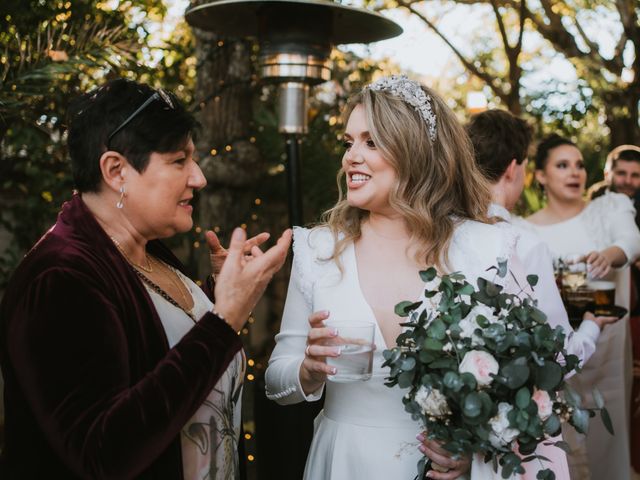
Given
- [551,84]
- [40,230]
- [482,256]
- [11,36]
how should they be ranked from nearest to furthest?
[482,256], [11,36], [40,230], [551,84]

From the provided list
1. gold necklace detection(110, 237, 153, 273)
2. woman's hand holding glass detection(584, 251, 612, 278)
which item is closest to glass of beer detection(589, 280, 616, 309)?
woman's hand holding glass detection(584, 251, 612, 278)

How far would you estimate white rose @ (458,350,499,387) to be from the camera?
5.92ft

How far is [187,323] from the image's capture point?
2.11 m

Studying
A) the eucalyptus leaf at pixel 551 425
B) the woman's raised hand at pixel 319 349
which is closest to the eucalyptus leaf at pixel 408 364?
the woman's raised hand at pixel 319 349

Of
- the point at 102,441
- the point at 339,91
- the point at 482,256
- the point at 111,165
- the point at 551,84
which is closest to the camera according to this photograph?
the point at 102,441

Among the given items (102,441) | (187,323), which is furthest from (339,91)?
(102,441)

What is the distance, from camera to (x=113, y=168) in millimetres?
1932

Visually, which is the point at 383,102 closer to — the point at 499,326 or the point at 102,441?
the point at 499,326

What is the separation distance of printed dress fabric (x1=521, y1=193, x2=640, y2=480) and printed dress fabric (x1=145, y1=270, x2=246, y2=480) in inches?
98.2

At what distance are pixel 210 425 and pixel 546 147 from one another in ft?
11.4

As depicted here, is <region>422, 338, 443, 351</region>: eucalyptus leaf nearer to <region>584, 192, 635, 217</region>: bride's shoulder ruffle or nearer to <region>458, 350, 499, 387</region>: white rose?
<region>458, 350, 499, 387</region>: white rose

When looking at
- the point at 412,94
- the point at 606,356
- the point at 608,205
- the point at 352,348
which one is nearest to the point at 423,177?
the point at 412,94

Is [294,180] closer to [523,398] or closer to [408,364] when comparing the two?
[408,364]

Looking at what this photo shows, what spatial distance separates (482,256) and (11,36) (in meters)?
2.32
